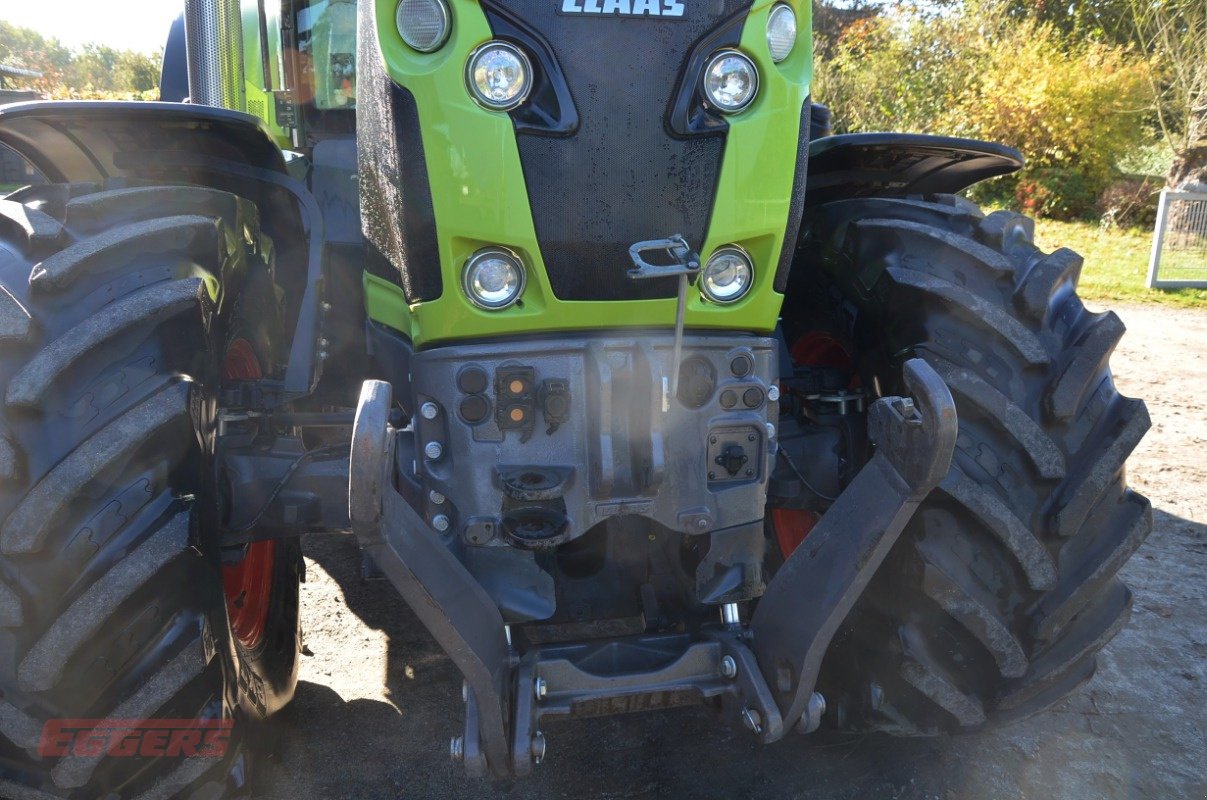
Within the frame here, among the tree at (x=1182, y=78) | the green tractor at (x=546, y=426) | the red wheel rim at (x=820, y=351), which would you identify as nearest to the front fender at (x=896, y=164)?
the green tractor at (x=546, y=426)

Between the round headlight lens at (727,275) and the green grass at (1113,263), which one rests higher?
the round headlight lens at (727,275)

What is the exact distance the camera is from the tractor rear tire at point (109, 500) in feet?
6.05

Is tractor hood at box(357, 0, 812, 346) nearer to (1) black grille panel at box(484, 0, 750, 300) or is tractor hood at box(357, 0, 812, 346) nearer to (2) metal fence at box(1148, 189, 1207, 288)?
(1) black grille panel at box(484, 0, 750, 300)

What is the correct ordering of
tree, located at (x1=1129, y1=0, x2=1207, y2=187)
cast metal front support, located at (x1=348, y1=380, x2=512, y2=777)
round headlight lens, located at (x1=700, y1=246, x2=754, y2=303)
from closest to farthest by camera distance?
cast metal front support, located at (x1=348, y1=380, x2=512, y2=777) < round headlight lens, located at (x1=700, y1=246, x2=754, y2=303) < tree, located at (x1=1129, y1=0, x2=1207, y2=187)

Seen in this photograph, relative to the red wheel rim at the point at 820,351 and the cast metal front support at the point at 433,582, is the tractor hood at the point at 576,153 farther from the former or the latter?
the red wheel rim at the point at 820,351

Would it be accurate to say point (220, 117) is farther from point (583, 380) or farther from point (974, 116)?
point (974, 116)

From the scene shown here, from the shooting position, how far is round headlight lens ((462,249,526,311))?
2016 mm

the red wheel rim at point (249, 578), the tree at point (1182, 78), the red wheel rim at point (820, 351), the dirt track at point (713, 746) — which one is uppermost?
the tree at point (1182, 78)

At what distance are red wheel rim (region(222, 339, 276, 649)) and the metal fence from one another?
1131 centimetres

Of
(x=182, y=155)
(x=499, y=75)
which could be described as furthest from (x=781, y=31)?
(x=182, y=155)

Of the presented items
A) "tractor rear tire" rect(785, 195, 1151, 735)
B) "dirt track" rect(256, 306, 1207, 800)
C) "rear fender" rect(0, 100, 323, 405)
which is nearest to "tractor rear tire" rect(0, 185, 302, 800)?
"rear fender" rect(0, 100, 323, 405)

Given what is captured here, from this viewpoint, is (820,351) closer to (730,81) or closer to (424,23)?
(730,81)

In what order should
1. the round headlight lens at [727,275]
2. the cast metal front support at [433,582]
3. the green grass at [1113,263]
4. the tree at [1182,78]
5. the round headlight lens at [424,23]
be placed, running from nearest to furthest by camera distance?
1. the cast metal front support at [433,582]
2. the round headlight lens at [424,23]
3. the round headlight lens at [727,275]
4. the green grass at [1113,263]
5. the tree at [1182,78]

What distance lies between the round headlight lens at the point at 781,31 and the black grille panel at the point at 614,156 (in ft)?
0.29
